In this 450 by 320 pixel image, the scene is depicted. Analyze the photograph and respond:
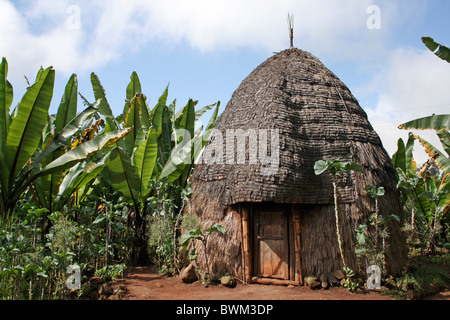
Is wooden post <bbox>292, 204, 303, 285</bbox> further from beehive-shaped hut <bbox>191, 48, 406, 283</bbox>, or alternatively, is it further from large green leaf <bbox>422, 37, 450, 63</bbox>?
large green leaf <bbox>422, 37, 450, 63</bbox>

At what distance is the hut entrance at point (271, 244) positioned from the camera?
6.70 meters

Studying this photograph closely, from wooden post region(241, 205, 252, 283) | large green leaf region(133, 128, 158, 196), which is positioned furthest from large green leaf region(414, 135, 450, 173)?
large green leaf region(133, 128, 158, 196)

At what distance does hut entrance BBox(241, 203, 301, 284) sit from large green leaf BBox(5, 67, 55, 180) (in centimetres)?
393

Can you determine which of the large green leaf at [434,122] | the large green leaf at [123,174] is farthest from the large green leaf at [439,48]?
the large green leaf at [123,174]

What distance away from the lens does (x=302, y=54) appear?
862 centimetres

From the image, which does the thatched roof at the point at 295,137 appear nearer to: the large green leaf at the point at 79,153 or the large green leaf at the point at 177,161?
the large green leaf at the point at 177,161

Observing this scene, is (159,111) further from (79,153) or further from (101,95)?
(79,153)

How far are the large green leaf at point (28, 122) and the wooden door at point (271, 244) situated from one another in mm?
4230

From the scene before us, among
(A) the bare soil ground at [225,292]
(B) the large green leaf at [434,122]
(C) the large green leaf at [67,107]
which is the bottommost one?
(A) the bare soil ground at [225,292]

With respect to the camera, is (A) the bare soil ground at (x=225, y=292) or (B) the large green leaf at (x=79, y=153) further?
(B) the large green leaf at (x=79, y=153)

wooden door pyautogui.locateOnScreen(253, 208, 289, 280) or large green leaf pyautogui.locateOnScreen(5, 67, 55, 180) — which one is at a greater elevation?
large green leaf pyautogui.locateOnScreen(5, 67, 55, 180)

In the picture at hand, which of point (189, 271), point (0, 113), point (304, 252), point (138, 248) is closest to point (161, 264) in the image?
point (138, 248)

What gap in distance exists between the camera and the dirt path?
5.85 metres
